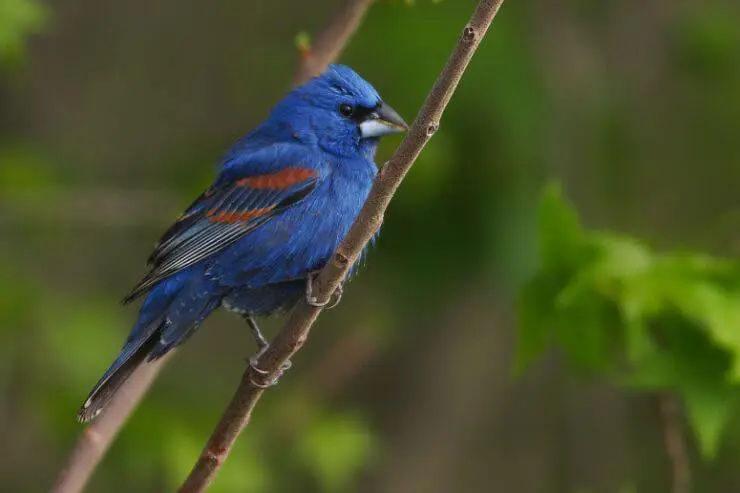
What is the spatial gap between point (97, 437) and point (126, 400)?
22cm

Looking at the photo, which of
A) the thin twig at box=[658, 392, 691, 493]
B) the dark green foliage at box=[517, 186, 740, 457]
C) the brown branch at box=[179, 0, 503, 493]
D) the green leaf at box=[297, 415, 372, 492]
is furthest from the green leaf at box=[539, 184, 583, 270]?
the green leaf at box=[297, 415, 372, 492]

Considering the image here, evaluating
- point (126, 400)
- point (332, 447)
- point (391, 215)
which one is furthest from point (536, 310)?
point (391, 215)

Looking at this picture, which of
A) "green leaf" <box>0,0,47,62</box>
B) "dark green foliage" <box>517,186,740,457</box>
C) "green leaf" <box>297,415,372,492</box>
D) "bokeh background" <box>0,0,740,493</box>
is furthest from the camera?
"bokeh background" <box>0,0,740,493</box>

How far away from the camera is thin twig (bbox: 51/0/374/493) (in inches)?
109

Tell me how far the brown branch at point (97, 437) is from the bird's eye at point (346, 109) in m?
1.06

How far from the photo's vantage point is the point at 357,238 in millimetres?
2512

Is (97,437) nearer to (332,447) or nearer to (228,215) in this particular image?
(228,215)

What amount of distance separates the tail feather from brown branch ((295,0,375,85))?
947 millimetres

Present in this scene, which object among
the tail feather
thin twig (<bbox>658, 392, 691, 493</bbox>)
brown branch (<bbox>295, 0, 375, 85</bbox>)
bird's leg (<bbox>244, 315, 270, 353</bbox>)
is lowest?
thin twig (<bbox>658, 392, 691, 493</bbox>)

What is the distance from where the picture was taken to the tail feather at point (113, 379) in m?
3.06

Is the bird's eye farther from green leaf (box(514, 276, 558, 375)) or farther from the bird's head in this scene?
green leaf (box(514, 276, 558, 375))

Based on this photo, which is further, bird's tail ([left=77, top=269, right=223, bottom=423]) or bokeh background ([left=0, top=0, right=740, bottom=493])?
bokeh background ([left=0, top=0, right=740, bottom=493])

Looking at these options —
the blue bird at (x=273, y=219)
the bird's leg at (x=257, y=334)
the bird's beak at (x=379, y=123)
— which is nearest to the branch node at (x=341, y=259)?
the blue bird at (x=273, y=219)

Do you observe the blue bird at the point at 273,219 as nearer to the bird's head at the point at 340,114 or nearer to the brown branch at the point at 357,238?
the bird's head at the point at 340,114
